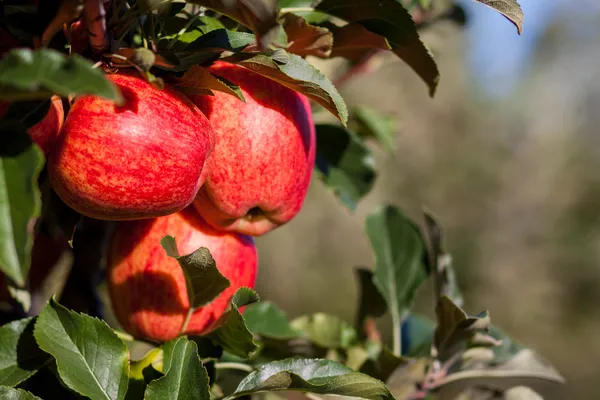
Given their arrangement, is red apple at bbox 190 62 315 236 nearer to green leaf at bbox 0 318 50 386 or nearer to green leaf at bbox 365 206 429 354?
green leaf at bbox 0 318 50 386

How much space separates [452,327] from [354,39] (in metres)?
0.38

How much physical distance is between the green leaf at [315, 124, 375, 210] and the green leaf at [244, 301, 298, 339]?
208 mm

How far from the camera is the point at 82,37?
59 centimetres

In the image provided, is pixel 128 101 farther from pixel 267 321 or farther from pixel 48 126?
pixel 267 321

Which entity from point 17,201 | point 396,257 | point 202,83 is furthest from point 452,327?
point 17,201

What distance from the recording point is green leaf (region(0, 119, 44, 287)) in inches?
16.3

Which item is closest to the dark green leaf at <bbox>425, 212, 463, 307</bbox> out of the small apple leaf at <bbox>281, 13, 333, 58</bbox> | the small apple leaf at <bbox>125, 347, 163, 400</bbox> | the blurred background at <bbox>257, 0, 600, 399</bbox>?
the small apple leaf at <bbox>281, 13, 333, 58</bbox>

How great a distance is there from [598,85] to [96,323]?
9.34 meters

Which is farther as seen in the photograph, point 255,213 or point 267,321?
point 267,321

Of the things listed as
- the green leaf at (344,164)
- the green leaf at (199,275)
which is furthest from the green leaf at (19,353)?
the green leaf at (344,164)

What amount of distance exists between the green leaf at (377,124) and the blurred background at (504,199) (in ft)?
17.0

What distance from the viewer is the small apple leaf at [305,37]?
66 centimetres

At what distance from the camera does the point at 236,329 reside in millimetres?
666

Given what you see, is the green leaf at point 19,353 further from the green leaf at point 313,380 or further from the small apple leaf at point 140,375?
the green leaf at point 313,380
